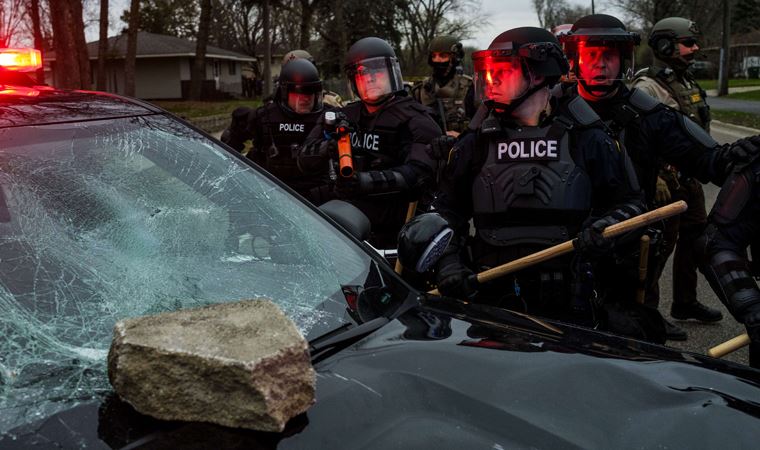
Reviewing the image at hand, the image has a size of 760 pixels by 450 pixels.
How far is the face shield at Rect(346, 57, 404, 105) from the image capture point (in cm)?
486

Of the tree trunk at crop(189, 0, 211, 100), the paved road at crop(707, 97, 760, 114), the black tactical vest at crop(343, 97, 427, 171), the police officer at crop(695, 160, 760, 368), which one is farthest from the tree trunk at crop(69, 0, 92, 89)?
the paved road at crop(707, 97, 760, 114)

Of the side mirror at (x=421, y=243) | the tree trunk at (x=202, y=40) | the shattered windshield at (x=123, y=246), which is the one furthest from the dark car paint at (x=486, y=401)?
the tree trunk at (x=202, y=40)

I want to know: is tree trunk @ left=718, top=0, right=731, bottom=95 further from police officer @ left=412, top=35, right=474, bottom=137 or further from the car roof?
the car roof

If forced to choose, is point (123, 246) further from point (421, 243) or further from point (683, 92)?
point (683, 92)

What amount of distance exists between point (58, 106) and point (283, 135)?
3244 mm

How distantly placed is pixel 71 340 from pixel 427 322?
2.93 ft

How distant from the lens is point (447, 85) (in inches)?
313

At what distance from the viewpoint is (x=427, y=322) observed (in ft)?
7.23

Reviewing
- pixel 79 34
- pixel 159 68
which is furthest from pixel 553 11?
pixel 79 34

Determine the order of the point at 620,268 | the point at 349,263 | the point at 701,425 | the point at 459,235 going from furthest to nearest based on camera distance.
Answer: the point at 620,268 < the point at 459,235 < the point at 349,263 < the point at 701,425

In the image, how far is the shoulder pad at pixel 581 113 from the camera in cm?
322

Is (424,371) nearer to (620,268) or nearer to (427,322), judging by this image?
(427,322)

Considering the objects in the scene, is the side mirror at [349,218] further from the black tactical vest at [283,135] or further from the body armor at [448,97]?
the body armor at [448,97]

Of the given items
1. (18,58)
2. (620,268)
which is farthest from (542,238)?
(18,58)
